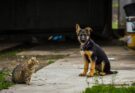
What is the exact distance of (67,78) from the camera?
1242cm

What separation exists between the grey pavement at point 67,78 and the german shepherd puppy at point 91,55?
0.89ft

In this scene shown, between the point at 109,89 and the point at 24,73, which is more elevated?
the point at 24,73

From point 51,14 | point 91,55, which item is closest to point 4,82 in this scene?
point 91,55

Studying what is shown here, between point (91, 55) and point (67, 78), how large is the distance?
2.64ft

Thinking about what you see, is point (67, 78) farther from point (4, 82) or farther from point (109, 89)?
point (109, 89)

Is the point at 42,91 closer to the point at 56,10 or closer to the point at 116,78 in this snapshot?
the point at 116,78

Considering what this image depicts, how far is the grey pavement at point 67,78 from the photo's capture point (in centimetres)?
1078

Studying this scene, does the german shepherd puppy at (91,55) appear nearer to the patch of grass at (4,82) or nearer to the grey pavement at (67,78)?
the grey pavement at (67,78)

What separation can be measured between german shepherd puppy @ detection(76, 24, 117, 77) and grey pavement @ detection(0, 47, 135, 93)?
271mm

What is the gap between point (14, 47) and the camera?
2314cm

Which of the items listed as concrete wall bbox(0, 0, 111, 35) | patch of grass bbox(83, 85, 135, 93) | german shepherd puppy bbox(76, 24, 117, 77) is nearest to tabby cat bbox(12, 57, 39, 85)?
german shepherd puppy bbox(76, 24, 117, 77)

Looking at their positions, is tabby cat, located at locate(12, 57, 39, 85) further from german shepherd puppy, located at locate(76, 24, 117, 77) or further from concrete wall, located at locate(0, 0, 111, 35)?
concrete wall, located at locate(0, 0, 111, 35)

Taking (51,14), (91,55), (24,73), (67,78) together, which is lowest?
(67,78)

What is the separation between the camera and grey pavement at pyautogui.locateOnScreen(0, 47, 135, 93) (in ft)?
35.4
